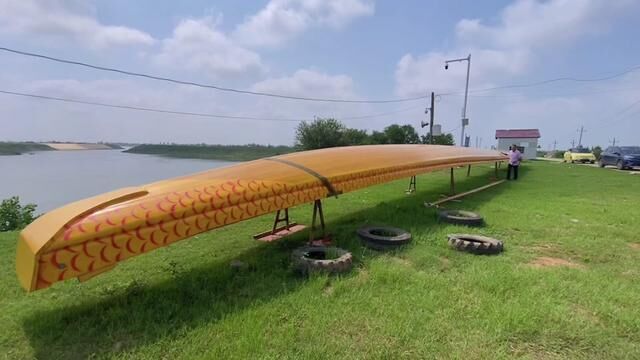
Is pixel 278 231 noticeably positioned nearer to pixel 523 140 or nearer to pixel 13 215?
pixel 13 215

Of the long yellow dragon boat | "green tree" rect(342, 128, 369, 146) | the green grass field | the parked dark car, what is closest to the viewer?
the green grass field

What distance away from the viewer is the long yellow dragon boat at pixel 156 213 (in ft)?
8.46

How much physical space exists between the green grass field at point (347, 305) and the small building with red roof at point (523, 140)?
106 ft

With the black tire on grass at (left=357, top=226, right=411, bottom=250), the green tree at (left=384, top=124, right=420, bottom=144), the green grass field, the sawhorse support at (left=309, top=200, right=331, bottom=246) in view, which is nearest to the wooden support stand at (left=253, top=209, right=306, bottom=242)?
the green grass field

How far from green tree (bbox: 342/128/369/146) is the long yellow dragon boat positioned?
117 ft

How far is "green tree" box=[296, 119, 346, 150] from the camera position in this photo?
1545 inches

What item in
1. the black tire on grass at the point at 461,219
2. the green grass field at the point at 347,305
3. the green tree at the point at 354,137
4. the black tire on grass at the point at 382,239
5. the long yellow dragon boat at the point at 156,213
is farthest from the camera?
the green tree at the point at 354,137

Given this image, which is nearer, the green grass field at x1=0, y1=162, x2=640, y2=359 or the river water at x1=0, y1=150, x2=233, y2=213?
the green grass field at x1=0, y1=162, x2=640, y2=359

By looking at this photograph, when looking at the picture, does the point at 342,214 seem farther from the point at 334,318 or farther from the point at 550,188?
the point at 550,188

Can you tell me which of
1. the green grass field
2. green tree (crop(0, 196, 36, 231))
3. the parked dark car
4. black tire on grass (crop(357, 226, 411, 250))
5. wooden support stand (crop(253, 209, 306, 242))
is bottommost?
green tree (crop(0, 196, 36, 231))

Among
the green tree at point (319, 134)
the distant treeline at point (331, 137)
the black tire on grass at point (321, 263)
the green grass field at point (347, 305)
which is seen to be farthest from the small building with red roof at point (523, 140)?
the black tire on grass at point (321, 263)

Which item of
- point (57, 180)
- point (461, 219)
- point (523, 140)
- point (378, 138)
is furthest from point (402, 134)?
point (461, 219)

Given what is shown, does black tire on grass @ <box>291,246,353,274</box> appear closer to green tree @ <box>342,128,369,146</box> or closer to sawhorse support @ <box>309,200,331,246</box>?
sawhorse support @ <box>309,200,331,246</box>

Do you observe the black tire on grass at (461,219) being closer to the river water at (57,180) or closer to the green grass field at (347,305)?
the green grass field at (347,305)
